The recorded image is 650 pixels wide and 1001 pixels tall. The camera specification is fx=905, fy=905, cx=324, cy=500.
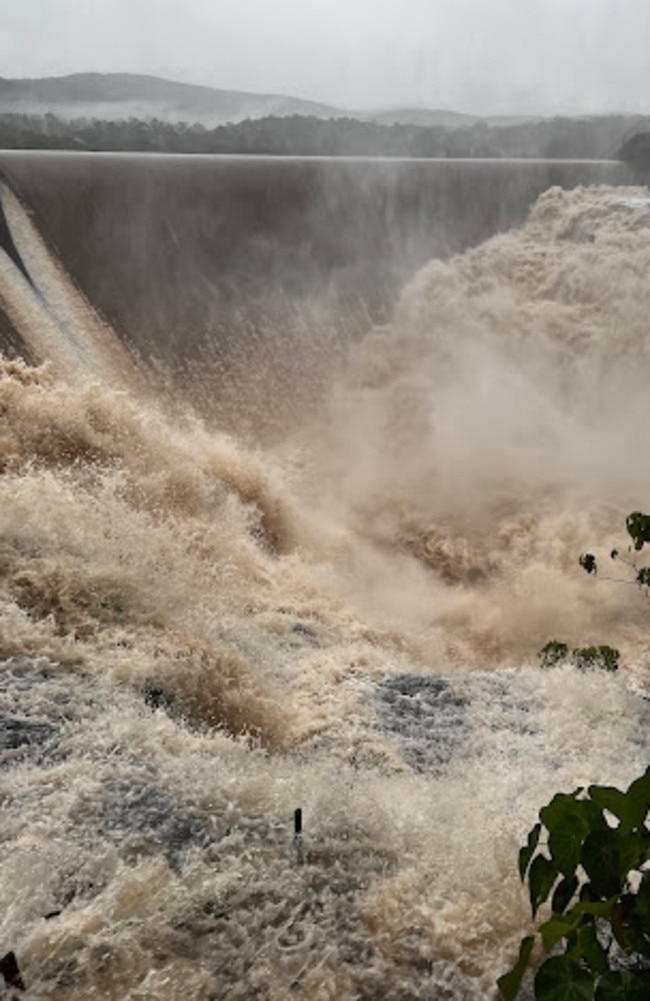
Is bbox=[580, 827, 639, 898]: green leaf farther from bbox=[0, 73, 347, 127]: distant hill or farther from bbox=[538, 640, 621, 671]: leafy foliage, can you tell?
bbox=[0, 73, 347, 127]: distant hill

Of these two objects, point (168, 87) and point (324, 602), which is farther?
point (168, 87)

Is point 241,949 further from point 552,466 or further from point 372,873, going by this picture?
point 552,466

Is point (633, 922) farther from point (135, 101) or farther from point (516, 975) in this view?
point (135, 101)

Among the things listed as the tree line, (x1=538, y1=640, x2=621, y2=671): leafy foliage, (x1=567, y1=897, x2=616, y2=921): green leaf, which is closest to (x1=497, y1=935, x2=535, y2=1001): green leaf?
(x1=567, y1=897, x2=616, y2=921): green leaf

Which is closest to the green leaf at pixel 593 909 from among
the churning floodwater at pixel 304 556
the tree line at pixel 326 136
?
the churning floodwater at pixel 304 556

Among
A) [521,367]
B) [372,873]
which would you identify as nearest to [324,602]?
[372,873]

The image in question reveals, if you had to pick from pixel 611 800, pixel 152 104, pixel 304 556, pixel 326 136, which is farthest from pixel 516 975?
pixel 152 104

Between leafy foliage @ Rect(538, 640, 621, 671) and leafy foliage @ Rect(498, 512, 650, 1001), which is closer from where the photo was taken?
leafy foliage @ Rect(498, 512, 650, 1001)
